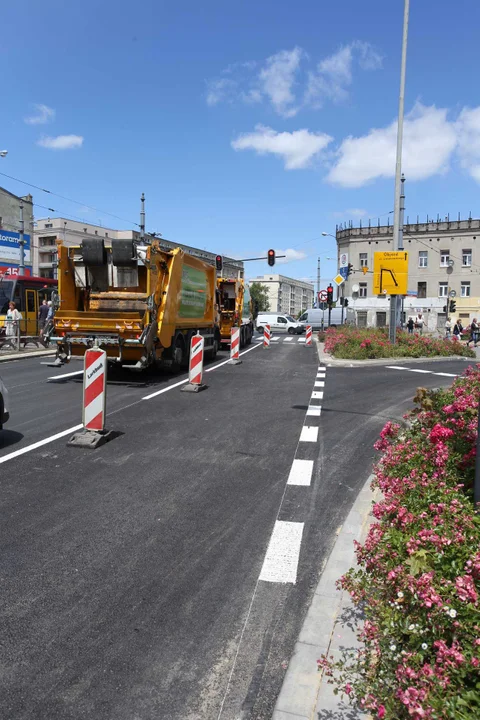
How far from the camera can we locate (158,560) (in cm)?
382

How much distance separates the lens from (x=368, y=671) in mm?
2287

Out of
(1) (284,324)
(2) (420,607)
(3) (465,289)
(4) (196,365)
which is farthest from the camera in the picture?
(3) (465,289)

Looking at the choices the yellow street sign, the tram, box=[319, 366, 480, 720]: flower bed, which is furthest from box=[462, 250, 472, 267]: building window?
box=[319, 366, 480, 720]: flower bed

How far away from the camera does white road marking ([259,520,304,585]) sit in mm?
3619

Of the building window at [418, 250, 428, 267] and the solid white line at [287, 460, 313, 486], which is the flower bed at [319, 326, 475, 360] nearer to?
the solid white line at [287, 460, 313, 486]

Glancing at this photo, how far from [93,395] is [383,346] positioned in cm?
1530

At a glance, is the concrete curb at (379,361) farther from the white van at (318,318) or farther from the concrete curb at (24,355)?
the white van at (318,318)

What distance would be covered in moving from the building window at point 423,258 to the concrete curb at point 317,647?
58503 mm

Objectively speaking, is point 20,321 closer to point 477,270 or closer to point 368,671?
point 368,671

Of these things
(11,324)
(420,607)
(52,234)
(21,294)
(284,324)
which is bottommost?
(420,607)

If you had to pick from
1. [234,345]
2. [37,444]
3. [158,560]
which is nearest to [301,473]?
[158,560]

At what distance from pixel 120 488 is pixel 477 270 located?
58291 mm

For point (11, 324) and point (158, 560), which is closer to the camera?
point (158, 560)

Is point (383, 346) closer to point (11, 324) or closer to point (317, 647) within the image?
point (11, 324)
